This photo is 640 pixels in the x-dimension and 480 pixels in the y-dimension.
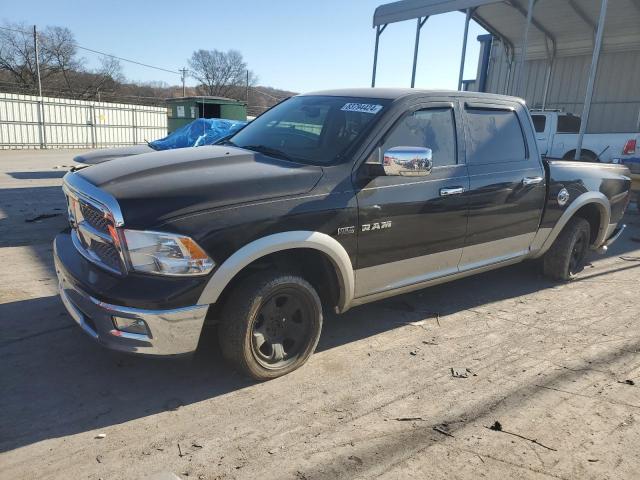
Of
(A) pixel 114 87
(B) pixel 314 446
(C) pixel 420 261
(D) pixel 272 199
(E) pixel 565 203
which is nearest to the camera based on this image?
(B) pixel 314 446

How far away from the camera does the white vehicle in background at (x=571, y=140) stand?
12.4 meters

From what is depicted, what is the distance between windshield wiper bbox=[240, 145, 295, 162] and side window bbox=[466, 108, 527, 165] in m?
1.58

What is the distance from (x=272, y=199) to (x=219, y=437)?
4.54 ft

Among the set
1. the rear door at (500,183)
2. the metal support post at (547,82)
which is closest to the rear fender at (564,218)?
the rear door at (500,183)

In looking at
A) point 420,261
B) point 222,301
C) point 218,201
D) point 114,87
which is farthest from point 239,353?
point 114,87

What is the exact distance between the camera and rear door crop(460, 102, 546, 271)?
4.22 m

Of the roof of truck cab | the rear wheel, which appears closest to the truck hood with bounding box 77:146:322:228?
the roof of truck cab

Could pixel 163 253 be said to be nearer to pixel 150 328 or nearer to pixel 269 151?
pixel 150 328

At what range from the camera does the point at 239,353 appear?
3037mm

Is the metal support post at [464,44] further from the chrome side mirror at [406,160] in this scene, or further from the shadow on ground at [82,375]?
the chrome side mirror at [406,160]

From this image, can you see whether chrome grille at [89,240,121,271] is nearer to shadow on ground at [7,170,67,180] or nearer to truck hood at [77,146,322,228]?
truck hood at [77,146,322,228]

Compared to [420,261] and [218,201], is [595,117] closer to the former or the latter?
[420,261]

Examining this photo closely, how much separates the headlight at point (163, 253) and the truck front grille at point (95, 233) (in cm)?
10

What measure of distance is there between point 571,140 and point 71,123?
21.8 m
